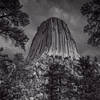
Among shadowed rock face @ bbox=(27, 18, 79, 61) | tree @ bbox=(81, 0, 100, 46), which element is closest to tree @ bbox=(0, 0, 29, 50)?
tree @ bbox=(81, 0, 100, 46)

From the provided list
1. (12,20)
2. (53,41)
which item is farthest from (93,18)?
(53,41)

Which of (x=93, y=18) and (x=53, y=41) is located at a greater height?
(x=53, y=41)

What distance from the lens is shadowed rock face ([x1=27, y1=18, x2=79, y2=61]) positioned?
72.8 metres

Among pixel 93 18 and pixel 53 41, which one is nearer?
pixel 93 18

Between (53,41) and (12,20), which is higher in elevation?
(53,41)

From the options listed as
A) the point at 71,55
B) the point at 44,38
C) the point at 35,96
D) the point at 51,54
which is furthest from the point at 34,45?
the point at 35,96

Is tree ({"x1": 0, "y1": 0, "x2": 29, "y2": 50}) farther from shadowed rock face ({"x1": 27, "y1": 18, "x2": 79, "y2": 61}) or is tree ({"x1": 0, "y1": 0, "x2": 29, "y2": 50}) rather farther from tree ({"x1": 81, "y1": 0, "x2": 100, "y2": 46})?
shadowed rock face ({"x1": 27, "y1": 18, "x2": 79, "y2": 61})

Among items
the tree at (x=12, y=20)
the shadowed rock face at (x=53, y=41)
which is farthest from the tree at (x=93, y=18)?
the shadowed rock face at (x=53, y=41)

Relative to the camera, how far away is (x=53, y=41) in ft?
261

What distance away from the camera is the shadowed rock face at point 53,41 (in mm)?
72750

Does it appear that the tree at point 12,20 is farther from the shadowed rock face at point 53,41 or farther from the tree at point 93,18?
the shadowed rock face at point 53,41

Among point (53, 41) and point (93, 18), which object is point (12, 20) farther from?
point (53, 41)

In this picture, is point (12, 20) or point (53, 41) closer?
point (12, 20)

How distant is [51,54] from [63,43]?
15.7 metres
